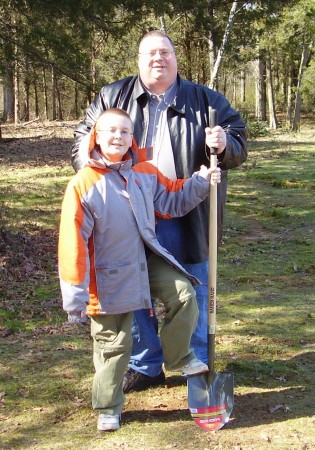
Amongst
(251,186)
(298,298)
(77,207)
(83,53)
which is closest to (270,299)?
(298,298)

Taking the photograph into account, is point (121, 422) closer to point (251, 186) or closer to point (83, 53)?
point (83, 53)

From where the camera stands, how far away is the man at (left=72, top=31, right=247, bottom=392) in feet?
12.2

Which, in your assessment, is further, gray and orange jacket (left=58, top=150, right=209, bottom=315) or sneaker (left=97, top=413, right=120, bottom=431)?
sneaker (left=97, top=413, right=120, bottom=431)

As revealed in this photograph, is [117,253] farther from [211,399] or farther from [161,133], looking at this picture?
[211,399]

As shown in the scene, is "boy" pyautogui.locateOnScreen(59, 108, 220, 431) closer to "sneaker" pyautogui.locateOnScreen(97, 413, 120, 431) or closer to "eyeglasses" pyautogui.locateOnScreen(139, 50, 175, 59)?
"sneaker" pyautogui.locateOnScreen(97, 413, 120, 431)

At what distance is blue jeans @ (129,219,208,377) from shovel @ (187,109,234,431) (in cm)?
20

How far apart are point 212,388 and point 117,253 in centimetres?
103

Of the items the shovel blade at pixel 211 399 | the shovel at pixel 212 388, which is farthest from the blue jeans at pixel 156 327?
the shovel blade at pixel 211 399

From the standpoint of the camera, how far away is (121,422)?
385 centimetres

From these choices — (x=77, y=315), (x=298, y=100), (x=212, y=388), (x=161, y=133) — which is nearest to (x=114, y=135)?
(x=161, y=133)

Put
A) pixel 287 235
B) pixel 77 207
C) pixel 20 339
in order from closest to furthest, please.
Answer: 1. pixel 77 207
2. pixel 20 339
3. pixel 287 235

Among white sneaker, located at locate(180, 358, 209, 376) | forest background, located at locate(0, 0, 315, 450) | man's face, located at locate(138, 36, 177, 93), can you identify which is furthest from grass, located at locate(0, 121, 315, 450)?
man's face, located at locate(138, 36, 177, 93)

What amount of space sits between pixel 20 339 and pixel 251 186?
9598 millimetres

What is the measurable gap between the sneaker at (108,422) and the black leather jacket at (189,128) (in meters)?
1.03
